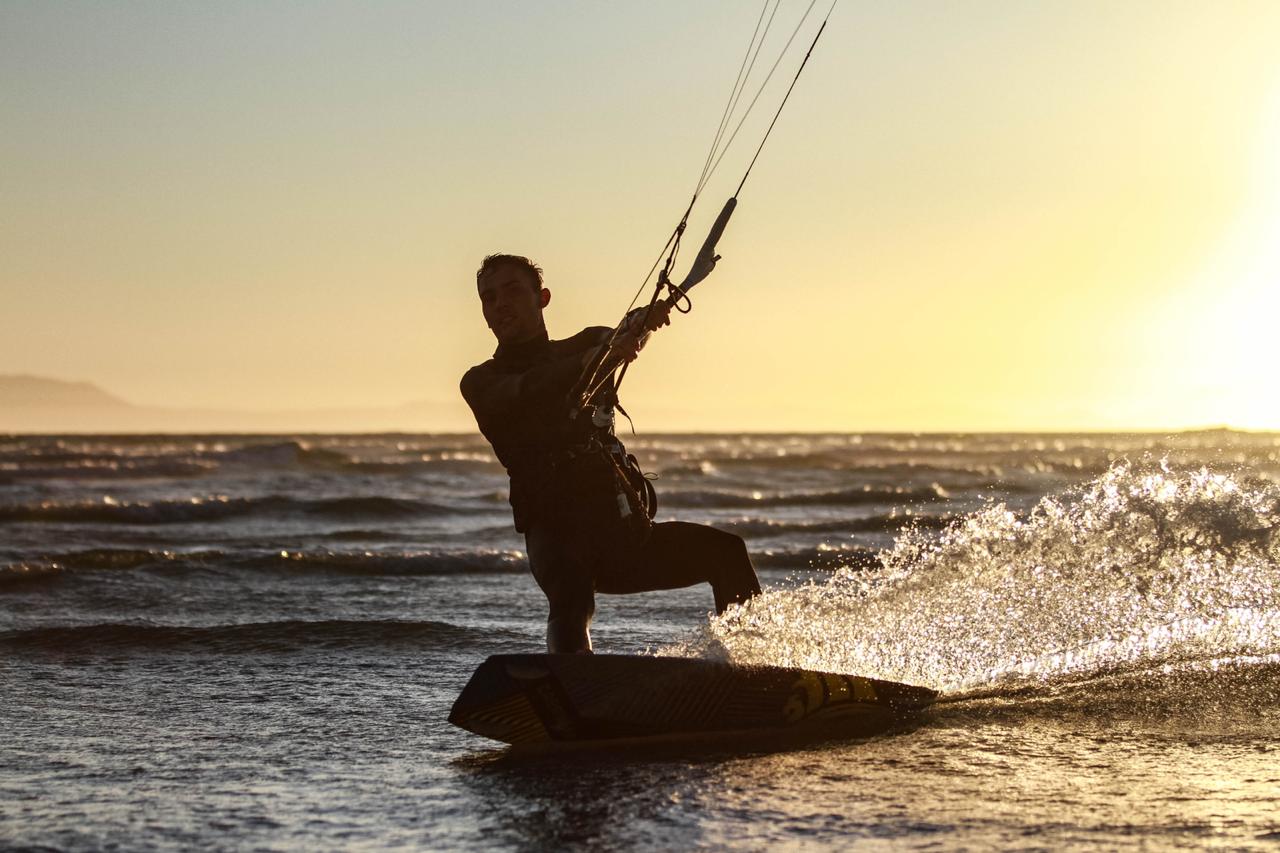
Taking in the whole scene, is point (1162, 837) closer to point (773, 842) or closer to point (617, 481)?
point (773, 842)

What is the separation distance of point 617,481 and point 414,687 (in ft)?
6.71

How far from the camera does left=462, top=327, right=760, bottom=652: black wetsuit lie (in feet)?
18.1

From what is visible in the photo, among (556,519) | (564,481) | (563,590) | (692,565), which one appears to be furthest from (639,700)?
(564,481)

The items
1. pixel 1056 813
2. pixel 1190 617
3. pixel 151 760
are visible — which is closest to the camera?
pixel 1056 813

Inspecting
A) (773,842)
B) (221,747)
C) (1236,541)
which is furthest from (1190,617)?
(221,747)

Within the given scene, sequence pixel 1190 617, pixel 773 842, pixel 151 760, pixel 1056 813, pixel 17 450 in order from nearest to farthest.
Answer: pixel 773 842
pixel 1056 813
pixel 151 760
pixel 1190 617
pixel 17 450

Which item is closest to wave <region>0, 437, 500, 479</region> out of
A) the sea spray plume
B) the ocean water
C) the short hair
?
the ocean water

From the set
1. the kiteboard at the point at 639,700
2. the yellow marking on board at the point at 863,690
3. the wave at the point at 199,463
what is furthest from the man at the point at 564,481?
the wave at the point at 199,463

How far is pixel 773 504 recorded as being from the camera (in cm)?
2522

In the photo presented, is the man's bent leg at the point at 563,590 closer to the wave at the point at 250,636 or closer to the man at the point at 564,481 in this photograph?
the man at the point at 564,481

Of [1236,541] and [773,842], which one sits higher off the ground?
[1236,541]

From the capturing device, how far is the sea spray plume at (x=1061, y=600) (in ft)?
22.5

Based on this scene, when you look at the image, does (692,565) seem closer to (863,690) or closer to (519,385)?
(863,690)

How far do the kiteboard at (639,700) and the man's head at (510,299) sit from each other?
53.6 inches
